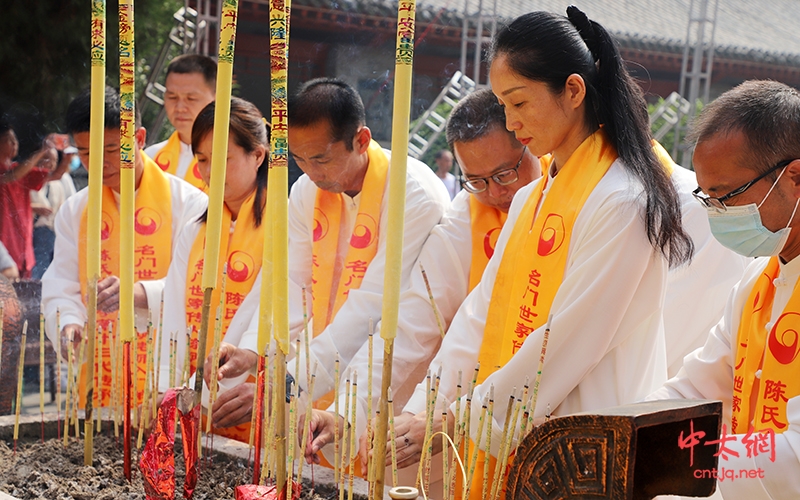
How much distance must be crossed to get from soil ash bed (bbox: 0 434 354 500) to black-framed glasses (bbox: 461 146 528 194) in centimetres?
98

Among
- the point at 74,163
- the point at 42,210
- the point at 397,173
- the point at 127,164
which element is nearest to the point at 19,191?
the point at 42,210

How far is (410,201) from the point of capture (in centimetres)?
281

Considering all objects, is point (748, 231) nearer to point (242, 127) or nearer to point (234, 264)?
point (242, 127)

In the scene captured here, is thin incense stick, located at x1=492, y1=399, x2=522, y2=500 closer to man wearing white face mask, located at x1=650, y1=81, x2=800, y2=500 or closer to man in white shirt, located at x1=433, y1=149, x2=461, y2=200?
man wearing white face mask, located at x1=650, y1=81, x2=800, y2=500

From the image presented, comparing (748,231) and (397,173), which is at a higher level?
(397,173)

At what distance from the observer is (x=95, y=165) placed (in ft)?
6.92

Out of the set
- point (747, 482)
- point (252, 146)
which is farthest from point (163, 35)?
point (747, 482)

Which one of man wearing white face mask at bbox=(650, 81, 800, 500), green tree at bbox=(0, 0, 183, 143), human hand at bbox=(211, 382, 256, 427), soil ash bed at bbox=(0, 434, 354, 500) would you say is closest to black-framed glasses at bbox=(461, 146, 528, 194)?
man wearing white face mask at bbox=(650, 81, 800, 500)

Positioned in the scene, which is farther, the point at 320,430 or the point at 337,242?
the point at 337,242

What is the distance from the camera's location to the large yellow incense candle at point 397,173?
1.40 metres

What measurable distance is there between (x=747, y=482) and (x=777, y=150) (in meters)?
0.65

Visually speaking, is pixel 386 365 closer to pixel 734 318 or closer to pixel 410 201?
pixel 734 318

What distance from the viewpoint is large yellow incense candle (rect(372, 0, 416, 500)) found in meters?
1.40

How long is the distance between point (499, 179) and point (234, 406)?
1009 millimetres
